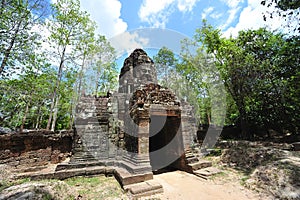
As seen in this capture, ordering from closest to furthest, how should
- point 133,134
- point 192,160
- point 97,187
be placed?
point 97,187, point 133,134, point 192,160

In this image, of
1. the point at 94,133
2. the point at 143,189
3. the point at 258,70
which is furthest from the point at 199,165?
the point at 258,70

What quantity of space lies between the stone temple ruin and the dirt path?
49cm

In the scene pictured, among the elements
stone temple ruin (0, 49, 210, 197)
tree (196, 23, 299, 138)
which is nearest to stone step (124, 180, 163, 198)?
stone temple ruin (0, 49, 210, 197)

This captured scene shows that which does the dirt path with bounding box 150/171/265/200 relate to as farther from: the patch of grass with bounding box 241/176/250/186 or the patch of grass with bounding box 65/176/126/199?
the patch of grass with bounding box 65/176/126/199

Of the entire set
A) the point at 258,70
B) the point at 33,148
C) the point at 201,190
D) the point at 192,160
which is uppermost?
the point at 258,70

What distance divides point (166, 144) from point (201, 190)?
2.91m

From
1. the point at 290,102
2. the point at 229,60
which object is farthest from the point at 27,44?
the point at 290,102

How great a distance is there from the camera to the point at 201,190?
4277mm

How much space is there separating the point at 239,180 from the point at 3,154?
419 inches

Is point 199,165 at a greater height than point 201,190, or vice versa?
point 199,165

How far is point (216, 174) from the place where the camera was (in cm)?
536

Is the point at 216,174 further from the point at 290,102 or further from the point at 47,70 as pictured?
the point at 47,70

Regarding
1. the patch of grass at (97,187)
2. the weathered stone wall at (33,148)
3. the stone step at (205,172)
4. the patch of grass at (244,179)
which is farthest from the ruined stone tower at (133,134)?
the weathered stone wall at (33,148)

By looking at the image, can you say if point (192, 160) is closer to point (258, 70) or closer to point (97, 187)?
point (97, 187)
